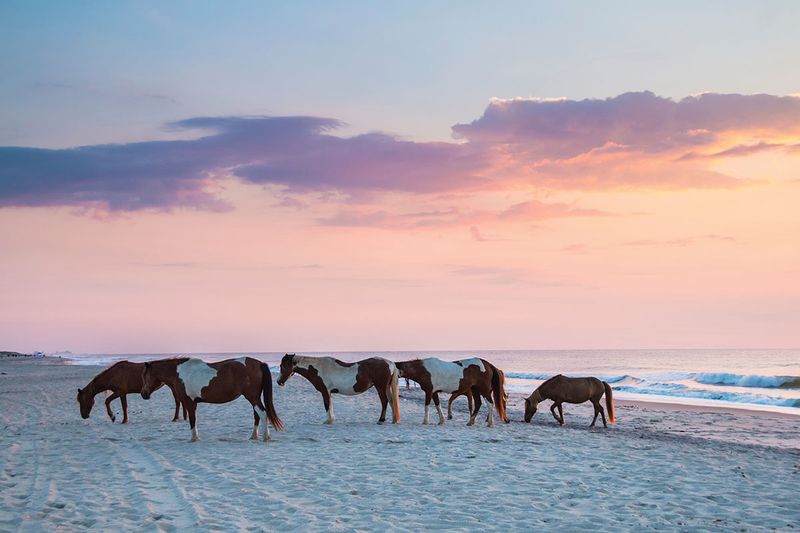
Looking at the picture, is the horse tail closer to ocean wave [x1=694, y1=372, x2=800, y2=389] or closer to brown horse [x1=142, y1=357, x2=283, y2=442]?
brown horse [x1=142, y1=357, x2=283, y2=442]

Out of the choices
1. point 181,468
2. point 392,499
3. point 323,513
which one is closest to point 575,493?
point 392,499

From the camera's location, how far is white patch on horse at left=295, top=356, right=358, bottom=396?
55.3 ft

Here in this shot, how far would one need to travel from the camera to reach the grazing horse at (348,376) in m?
16.7

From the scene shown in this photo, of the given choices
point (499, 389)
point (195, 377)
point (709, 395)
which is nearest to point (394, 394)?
point (499, 389)

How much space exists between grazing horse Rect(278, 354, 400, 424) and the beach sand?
0.85 metres

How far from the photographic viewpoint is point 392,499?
830 centimetres

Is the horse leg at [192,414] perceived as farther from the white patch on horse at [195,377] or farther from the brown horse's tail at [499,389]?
the brown horse's tail at [499,389]

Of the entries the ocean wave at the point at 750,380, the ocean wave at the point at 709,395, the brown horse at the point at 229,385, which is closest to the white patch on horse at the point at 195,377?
the brown horse at the point at 229,385

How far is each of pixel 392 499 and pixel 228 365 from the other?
6.51m

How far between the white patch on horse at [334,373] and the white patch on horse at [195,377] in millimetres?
3481

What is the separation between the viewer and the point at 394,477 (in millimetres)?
9633

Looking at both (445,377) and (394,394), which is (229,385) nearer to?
(394,394)

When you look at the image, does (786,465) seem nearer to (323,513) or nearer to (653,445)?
(653,445)

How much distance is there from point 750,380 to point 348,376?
32049 millimetres
